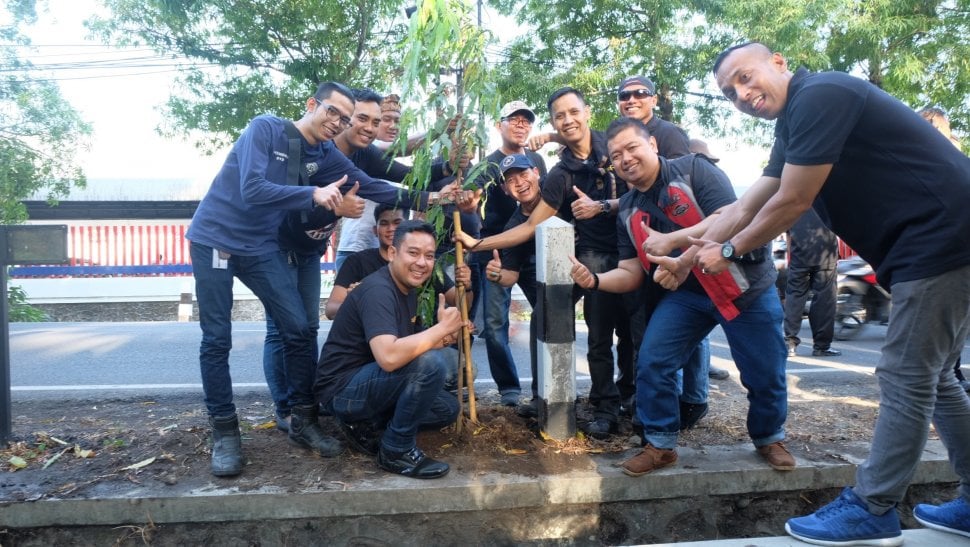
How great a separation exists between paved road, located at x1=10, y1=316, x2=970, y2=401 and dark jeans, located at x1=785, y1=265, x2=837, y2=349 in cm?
34

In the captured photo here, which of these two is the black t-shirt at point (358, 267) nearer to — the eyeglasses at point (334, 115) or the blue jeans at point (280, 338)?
the blue jeans at point (280, 338)

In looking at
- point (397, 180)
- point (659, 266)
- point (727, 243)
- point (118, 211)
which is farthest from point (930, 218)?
point (118, 211)

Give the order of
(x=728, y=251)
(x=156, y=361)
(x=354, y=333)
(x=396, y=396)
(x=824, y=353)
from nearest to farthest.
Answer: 1. (x=728, y=251)
2. (x=396, y=396)
3. (x=354, y=333)
4. (x=156, y=361)
5. (x=824, y=353)

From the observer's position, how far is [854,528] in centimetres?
257

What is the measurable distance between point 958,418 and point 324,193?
115 inches

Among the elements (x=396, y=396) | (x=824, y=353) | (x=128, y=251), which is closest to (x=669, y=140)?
(x=396, y=396)

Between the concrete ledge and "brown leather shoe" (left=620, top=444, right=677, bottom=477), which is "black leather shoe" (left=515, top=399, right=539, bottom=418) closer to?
the concrete ledge

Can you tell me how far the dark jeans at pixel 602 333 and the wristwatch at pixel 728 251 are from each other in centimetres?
123

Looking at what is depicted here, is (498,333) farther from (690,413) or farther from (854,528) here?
(854,528)

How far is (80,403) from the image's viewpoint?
5105mm

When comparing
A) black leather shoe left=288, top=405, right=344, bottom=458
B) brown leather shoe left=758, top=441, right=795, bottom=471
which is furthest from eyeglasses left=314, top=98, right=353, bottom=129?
brown leather shoe left=758, top=441, right=795, bottom=471

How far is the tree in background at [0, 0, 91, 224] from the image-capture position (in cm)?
1281

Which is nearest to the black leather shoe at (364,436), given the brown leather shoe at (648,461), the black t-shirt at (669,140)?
the brown leather shoe at (648,461)

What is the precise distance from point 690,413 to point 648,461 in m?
0.89
